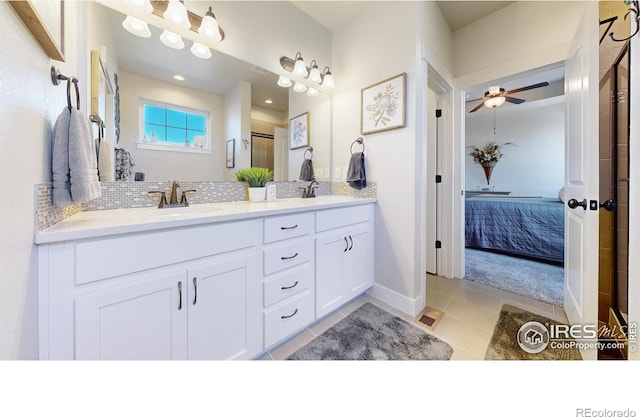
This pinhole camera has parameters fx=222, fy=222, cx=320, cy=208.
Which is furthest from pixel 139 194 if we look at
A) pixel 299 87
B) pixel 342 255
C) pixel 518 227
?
pixel 518 227

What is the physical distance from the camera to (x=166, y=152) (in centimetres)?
145

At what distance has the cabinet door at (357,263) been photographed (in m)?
1.72

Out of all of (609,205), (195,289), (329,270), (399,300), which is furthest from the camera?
(399,300)

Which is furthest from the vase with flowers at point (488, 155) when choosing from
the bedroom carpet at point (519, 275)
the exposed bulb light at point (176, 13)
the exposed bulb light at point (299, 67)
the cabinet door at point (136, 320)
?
the cabinet door at point (136, 320)

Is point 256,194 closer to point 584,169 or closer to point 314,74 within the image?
point 314,74

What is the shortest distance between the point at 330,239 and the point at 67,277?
4.04 ft

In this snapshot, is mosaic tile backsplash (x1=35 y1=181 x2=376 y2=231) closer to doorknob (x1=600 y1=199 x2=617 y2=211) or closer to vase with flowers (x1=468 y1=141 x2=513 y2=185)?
doorknob (x1=600 y1=199 x2=617 y2=211)

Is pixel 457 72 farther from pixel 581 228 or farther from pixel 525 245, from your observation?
pixel 525 245

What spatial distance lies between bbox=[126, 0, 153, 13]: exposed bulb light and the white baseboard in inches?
96.3

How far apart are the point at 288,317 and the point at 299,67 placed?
2006 mm

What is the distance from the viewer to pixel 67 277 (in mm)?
714

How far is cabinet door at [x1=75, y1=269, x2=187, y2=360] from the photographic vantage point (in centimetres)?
75

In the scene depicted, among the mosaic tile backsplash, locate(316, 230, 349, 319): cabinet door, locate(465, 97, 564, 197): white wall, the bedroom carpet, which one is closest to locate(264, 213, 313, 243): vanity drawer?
locate(316, 230, 349, 319): cabinet door
